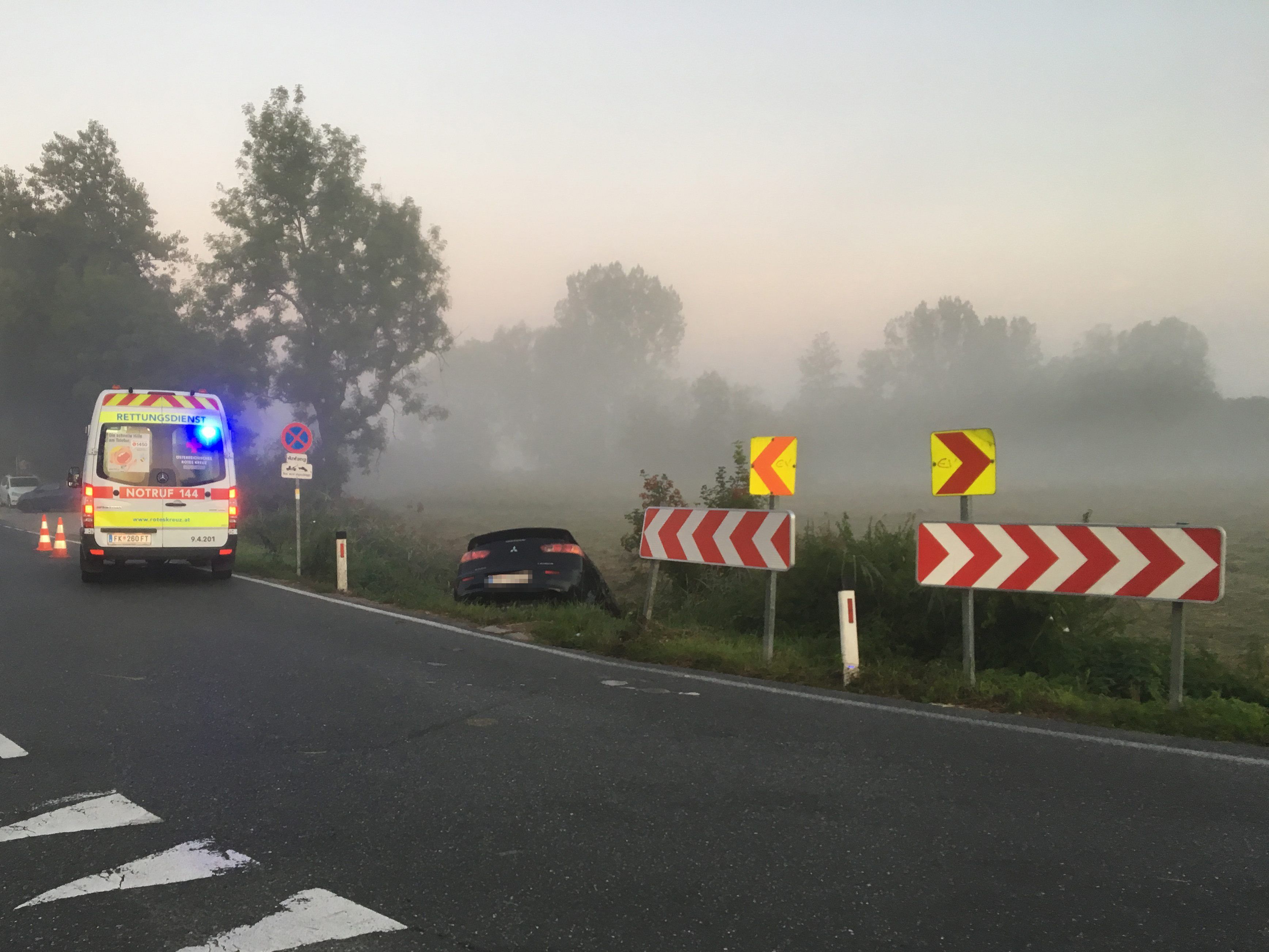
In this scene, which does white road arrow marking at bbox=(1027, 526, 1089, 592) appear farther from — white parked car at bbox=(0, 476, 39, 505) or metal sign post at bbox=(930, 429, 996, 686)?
white parked car at bbox=(0, 476, 39, 505)

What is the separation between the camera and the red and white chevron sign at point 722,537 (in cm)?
838

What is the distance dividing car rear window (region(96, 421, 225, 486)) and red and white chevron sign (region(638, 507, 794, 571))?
7632 mm

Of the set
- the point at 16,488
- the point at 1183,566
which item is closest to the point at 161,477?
the point at 1183,566

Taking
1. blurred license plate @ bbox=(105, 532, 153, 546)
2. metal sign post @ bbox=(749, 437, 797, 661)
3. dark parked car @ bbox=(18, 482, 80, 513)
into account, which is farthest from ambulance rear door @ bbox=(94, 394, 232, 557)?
dark parked car @ bbox=(18, 482, 80, 513)

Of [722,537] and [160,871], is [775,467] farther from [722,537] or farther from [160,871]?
[160,871]

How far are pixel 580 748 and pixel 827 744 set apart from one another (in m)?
1.45

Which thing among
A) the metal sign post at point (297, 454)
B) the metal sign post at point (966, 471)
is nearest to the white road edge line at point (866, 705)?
the metal sign post at point (966, 471)

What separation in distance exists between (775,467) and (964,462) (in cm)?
185

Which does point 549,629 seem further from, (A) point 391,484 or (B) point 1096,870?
(A) point 391,484

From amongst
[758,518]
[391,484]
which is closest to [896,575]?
[758,518]

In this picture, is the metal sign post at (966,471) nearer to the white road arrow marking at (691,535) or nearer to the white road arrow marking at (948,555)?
the white road arrow marking at (948,555)

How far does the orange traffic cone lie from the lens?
62.2 feet

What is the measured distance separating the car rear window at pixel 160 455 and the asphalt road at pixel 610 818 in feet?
22.4

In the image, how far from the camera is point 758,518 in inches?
336
